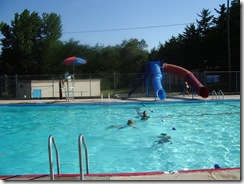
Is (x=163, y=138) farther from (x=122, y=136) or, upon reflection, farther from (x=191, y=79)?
(x=191, y=79)

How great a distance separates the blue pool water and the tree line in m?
4.75

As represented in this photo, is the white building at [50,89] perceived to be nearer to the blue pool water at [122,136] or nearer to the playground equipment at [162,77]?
the blue pool water at [122,136]

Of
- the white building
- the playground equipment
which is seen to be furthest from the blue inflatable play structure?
the white building

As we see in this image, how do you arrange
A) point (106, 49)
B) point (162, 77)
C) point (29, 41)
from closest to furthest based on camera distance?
point (162, 77) < point (29, 41) < point (106, 49)

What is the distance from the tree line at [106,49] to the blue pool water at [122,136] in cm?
475

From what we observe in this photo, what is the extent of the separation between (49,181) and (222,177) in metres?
2.27

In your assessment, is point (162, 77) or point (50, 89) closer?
point (162, 77)

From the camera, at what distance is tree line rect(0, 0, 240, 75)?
1850cm

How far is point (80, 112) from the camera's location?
14.2 metres

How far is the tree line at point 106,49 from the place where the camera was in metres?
18.5

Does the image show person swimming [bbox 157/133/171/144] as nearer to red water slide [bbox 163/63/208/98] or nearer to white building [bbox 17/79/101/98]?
red water slide [bbox 163/63/208/98]

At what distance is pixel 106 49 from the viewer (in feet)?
136

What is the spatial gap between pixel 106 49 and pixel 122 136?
33316 millimetres

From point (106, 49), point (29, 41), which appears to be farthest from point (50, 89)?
point (106, 49)
